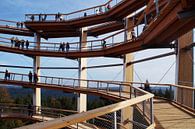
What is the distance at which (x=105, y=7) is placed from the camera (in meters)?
31.0

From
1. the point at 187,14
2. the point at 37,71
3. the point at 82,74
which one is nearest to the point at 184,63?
the point at 187,14

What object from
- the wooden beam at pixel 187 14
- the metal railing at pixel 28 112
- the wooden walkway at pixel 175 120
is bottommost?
the metal railing at pixel 28 112

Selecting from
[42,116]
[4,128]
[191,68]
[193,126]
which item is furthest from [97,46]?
[4,128]

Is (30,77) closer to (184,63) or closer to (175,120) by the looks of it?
(184,63)

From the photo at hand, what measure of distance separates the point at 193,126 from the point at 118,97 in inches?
421

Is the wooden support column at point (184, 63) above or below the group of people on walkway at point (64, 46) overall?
below

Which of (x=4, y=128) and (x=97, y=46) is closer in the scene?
(x=97, y=46)

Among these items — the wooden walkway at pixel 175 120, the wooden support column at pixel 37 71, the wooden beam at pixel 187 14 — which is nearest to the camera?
the wooden walkway at pixel 175 120

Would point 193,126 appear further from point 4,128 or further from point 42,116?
point 4,128

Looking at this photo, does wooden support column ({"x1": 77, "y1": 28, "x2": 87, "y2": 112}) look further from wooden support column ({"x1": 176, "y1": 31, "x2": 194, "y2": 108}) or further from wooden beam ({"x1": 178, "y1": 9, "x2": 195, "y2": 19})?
wooden beam ({"x1": 178, "y1": 9, "x2": 195, "y2": 19})

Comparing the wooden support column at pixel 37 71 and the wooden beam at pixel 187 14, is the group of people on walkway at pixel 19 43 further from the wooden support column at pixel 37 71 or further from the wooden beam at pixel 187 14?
the wooden beam at pixel 187 14

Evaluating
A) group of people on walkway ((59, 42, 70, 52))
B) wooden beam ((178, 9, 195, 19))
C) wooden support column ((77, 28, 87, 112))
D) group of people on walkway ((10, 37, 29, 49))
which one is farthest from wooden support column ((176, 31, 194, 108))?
group of people on walkway ((10, 37, 29, 49))

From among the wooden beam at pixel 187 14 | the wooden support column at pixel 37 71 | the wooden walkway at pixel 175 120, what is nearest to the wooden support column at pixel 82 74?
the wooden support column at pixel 37 71

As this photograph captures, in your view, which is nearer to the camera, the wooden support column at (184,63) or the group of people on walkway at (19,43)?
the wooden support column at (184,63)
